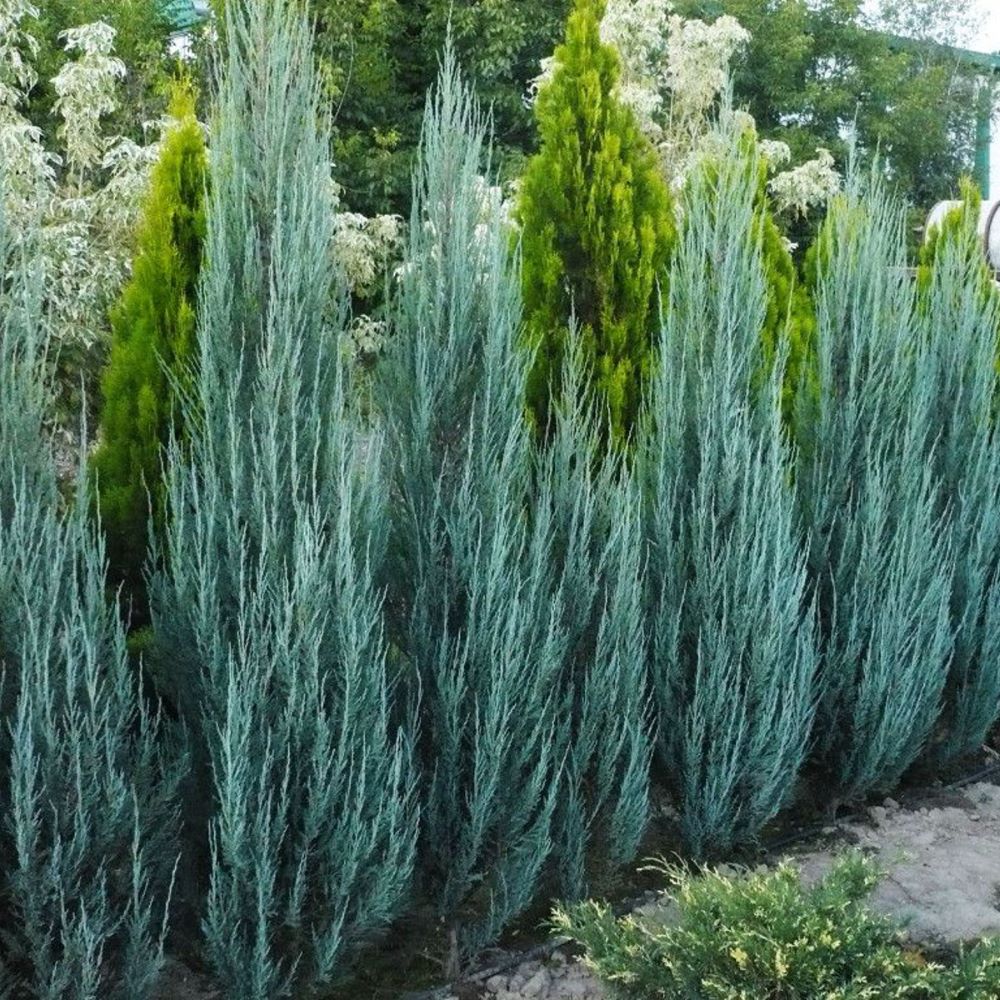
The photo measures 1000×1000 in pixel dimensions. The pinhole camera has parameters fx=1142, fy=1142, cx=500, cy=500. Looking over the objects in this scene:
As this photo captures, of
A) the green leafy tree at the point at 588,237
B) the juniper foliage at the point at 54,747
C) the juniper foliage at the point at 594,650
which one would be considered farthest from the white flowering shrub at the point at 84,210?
the juniper foliage at the point at 54,747

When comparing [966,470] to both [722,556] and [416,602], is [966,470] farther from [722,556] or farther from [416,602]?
[416,602]

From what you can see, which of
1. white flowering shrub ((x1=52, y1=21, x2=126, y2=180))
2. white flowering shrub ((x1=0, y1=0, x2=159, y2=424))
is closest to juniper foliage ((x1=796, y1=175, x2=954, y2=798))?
white flowering shrub ((x1=0, y1=0, x2=159, y2=424))

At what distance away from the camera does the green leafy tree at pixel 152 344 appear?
4410 millimetres

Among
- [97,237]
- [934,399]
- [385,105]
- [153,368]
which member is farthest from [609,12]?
[153,368]

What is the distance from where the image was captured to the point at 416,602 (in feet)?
12.8

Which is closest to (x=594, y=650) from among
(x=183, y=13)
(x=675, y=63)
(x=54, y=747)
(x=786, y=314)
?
(x=54, y=747)

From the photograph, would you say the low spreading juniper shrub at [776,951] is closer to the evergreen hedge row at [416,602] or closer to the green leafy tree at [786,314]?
the evergreen hedge row at [416,602]

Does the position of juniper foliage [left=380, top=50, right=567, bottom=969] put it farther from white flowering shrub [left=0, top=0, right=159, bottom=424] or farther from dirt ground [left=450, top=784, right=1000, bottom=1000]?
white flowering shrub [left=0, top=0, right=159, bottom=424]

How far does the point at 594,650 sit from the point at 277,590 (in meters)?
1.40

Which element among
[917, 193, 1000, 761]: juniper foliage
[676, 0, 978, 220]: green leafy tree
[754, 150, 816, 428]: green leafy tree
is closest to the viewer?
[754, 150, 816, 428]: green leafy tree

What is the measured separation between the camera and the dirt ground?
13.1ft

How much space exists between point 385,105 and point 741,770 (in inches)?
572

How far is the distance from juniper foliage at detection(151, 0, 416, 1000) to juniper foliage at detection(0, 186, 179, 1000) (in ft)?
0.85

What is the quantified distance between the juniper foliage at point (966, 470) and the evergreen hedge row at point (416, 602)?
705mm
